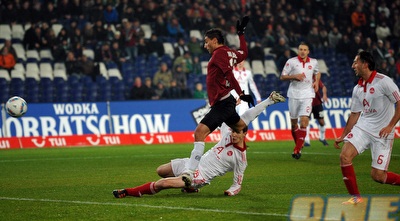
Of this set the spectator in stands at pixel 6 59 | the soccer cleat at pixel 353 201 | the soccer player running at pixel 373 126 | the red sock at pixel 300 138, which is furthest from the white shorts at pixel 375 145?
the spectator in stands at pixel 6 59

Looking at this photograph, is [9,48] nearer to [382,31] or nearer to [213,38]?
[213,38]

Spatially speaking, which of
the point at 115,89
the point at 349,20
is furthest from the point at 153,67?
the point at 349,20

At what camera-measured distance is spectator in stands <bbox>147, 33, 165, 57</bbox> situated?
3052cm

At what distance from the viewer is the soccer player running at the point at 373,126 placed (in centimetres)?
1066

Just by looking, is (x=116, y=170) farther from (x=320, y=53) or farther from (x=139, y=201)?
(x=320, y=53)

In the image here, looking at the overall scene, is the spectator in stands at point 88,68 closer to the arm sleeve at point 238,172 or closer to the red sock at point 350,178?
the arm sleeve at point 238,172

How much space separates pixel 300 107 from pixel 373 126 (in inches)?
327

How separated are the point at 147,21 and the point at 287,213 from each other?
23.1 m

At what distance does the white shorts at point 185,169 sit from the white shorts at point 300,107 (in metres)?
7.55

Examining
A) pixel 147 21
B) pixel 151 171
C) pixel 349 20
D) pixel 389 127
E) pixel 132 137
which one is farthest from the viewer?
pixel 349 20

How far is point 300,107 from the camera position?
19.1 metres

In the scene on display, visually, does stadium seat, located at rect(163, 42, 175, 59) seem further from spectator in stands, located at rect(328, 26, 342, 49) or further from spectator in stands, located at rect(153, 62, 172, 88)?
spectator in stands, located at rect(328, 26, 342, 49)

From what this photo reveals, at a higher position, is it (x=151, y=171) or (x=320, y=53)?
(x=320, y=53)

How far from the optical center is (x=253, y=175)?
15.1 m
